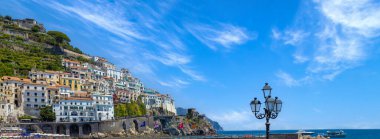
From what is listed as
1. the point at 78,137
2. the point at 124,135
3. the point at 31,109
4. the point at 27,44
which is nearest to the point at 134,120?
the point at 124,135

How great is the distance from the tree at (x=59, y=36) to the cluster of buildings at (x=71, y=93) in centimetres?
1859

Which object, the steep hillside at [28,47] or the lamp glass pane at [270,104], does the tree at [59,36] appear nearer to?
the steep hillside at [28,47]

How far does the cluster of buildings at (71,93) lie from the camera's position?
77875 millimetres

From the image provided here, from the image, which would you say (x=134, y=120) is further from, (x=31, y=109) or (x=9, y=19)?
(x=9, y=19)

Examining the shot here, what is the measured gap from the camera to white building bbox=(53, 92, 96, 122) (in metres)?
81.5

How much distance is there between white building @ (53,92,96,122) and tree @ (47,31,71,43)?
42.4 metres

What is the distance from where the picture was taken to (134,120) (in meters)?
91.0

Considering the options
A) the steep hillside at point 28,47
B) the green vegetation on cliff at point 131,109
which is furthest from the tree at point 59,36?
the green vegetation on cliff at point 131,109

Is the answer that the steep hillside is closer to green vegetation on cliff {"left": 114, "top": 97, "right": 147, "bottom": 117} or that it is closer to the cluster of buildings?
the cluster of buildings

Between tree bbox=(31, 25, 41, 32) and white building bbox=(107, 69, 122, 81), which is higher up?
tree bbox=(31, 25, 41, 32)

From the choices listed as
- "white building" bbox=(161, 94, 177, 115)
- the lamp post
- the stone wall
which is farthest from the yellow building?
the lamp post

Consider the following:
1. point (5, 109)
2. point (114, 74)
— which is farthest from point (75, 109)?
point (114, 74)

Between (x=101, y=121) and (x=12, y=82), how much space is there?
57.2 ft

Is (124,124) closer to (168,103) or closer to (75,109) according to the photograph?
(75,109)
